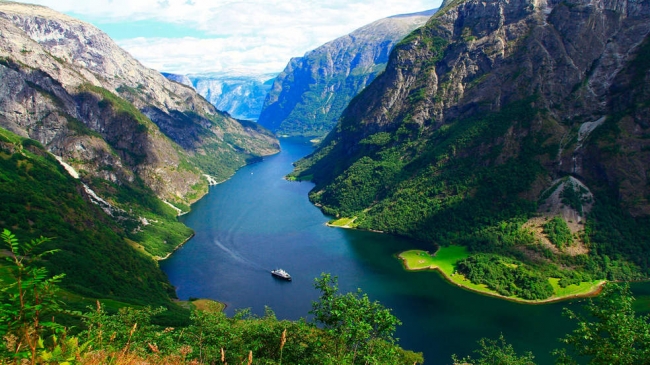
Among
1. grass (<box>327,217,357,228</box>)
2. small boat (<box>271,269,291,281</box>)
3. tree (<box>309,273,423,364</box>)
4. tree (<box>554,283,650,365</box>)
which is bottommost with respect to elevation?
grass (<box>327,217,357,228</box>)

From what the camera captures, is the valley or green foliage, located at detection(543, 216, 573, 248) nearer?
the valley

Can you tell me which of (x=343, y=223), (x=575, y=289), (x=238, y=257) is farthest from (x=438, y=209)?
(x=238, y=257)

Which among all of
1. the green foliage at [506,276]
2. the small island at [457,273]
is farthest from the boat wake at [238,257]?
the green foliage at [506,276]

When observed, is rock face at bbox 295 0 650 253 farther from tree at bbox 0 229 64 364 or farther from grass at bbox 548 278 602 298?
tree at bbox 0 229 64 364

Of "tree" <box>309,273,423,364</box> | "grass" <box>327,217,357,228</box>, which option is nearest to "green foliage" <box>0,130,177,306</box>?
"grass" <box>327,217,357,228</box>

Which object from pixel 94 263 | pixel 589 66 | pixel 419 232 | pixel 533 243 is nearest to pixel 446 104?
pixel 589 66

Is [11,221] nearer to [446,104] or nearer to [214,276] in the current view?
[214,276]

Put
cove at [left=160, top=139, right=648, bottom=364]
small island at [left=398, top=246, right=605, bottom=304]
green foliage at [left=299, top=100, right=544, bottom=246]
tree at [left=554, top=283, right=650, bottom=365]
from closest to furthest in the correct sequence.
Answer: tree at [left=554, top=283, right=650, bottom=365] → cove at [left=160, top=139, right=648, bottom=364] → small island at [left=398, top=246, right=605, bottom=304] → green foliage at [left=299, top=100, right=544, bottom=246]

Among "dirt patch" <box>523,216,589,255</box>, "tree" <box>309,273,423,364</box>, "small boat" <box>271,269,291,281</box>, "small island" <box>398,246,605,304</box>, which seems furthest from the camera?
"dirt patch" <box>523,216,589,255</box>
